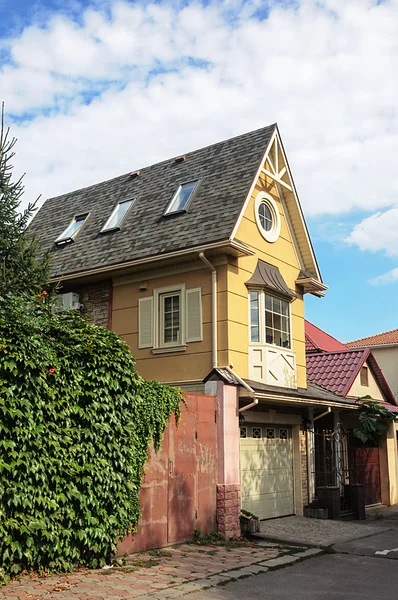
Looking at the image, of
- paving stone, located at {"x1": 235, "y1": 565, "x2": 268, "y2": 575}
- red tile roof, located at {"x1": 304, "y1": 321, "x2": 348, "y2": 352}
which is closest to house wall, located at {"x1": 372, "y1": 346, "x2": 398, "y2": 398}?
red tile roof, located at {"x1": 304, "y1": 321, "x2": 348, "y2": 352}

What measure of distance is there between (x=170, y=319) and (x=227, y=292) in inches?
66.6

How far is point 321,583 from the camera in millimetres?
8859

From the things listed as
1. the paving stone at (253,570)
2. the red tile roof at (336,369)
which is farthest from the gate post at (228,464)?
the red tile roof at (336,369)

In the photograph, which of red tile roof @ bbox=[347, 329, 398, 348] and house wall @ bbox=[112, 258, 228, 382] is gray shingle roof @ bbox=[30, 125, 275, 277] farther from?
red tile roof @ bbox=[347, 329, 398, 348]

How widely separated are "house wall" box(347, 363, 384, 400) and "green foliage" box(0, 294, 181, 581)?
37.2ft

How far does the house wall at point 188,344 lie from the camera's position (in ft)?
45.6

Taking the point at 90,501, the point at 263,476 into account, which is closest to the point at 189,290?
the point at 263,476

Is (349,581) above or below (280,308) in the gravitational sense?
below

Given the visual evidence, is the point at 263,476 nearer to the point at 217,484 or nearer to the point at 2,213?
the point at 217,484

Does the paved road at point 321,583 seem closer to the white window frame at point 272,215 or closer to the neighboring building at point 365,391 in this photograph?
the white window frame at point 272,215

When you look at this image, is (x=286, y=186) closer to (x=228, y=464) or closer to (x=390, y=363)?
(x=228, y=464)

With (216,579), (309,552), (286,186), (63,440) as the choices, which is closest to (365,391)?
(286,186)

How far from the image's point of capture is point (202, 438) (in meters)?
12.1

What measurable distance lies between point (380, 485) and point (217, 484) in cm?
1036
